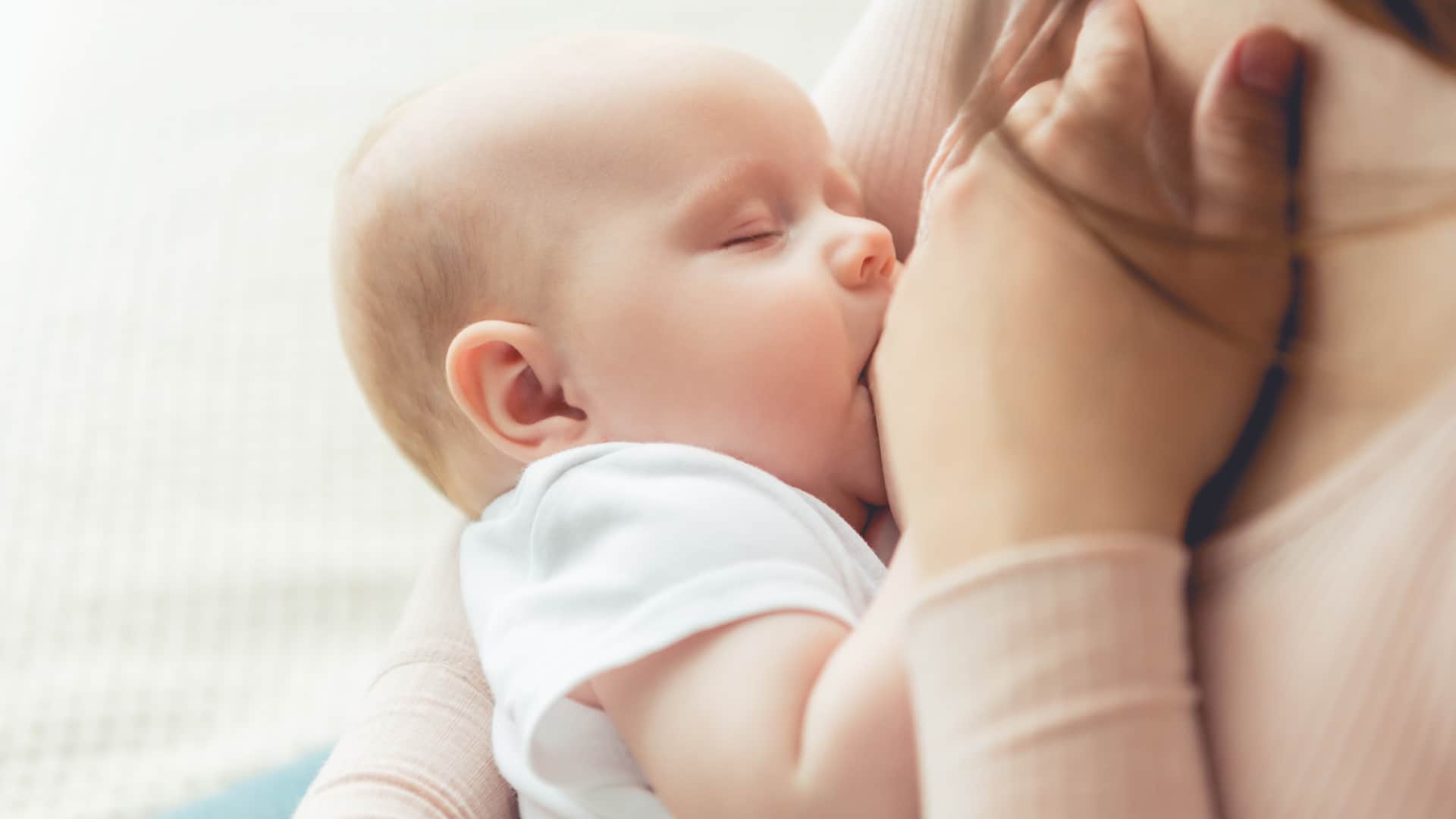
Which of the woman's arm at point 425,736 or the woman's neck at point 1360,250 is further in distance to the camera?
the woman's arm at point 425,736

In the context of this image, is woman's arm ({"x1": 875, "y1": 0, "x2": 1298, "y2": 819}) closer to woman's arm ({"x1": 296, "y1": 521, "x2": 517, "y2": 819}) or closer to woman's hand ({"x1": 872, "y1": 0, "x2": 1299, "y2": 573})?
woman's hand ({"x1": 872, "y1": 0, "x2": 1299, "y2": 573})

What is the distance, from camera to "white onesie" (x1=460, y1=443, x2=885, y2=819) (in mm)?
586

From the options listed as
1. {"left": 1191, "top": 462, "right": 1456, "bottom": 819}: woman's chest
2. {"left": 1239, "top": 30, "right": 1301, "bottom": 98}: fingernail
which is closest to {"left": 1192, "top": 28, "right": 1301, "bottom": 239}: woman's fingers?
{"left": 1239, "top": 30, "right": 1301, "bottom": 98}: fingernail

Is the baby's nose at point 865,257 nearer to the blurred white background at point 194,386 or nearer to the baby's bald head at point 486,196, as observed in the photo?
the baby's bald head at point 486,196

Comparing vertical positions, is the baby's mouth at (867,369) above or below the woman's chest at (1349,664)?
below

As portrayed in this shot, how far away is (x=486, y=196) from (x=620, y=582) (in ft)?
0.87

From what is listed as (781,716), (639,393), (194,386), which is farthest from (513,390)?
(194,386)

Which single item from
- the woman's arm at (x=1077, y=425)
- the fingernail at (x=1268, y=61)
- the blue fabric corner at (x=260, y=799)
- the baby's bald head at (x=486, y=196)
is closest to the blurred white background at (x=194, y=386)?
the blue fabric corner at (x=260, y=799)

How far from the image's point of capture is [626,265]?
0.72m

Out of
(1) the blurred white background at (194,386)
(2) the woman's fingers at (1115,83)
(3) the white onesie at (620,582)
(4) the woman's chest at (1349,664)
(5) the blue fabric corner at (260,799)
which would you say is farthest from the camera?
(1) the blurred white background at (194,386)

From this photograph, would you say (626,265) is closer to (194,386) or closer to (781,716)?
(781,716)

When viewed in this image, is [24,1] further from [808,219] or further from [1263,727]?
[1263,727]

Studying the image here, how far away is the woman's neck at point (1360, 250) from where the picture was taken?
0.39 m

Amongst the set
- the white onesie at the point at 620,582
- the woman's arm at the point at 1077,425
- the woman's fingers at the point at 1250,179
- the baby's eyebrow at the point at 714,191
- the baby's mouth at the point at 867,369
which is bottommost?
the white onesie at the point at 620,582
